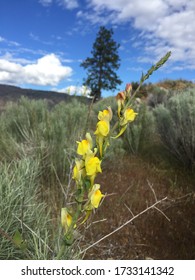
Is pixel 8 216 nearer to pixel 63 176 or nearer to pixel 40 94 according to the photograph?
pixel 63 176

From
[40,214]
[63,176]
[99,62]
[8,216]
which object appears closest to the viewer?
[8,216]

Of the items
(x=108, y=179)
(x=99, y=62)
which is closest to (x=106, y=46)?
(x=99, y=62)

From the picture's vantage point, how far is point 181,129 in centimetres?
593

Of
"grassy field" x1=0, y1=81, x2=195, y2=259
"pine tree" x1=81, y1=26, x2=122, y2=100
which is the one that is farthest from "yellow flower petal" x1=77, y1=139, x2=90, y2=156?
"pine tree" x1=81, y1=26, x2=122, y2=100

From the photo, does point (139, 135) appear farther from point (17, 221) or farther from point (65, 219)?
point (65, 219)

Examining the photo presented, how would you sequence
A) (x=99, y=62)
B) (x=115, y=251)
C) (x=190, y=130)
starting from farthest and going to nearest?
(x=99, y=62)
(x=190, y=130)
(x=115, y=251)

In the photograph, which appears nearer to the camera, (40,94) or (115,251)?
(115,251)

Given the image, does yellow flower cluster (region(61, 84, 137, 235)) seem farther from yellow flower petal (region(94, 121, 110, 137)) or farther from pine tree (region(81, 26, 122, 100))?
A: pine tree (region(81, 26, 122, 100))

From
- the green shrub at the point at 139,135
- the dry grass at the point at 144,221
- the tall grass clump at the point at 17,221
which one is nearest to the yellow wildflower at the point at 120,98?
the dry grass at the point at 144,221

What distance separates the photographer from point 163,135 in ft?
22.0

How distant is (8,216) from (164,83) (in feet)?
82.4

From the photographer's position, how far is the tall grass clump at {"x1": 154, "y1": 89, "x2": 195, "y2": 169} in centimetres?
565

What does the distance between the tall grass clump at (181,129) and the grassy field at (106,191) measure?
0.8 inches

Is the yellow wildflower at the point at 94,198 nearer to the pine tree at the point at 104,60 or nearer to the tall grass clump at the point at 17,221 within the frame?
the tall grass clump at the point at 17,221
